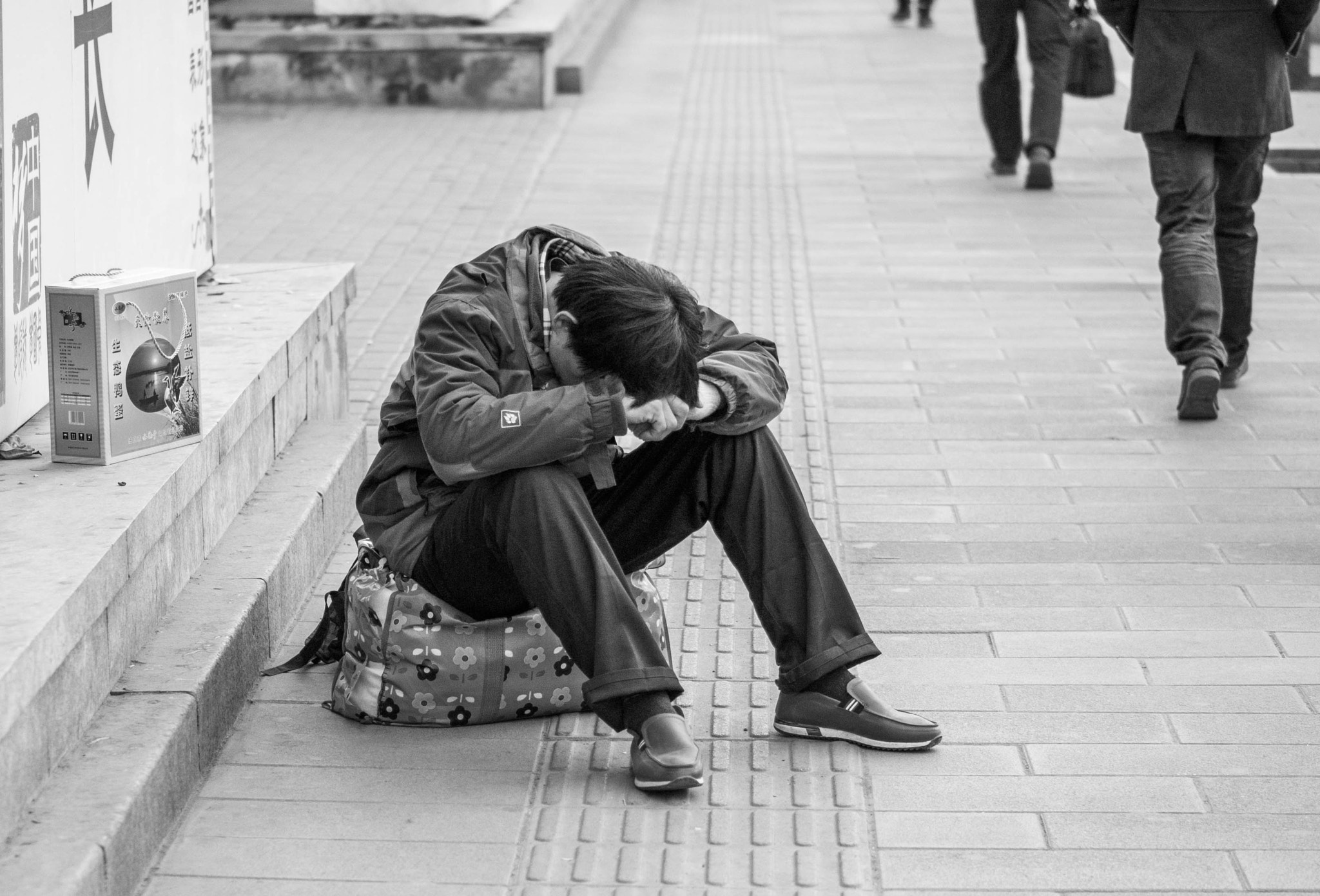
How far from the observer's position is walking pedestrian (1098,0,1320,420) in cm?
496

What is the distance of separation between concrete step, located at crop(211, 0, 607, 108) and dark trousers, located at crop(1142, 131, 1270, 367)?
670 cm

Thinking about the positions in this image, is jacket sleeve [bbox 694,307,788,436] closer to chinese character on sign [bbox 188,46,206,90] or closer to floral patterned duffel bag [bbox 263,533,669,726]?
floral patterned duffel bag [bbox 263,533,669,726]

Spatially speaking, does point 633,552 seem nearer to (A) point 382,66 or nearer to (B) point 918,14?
(A) point 382,66

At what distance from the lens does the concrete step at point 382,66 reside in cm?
1127

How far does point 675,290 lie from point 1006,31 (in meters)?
6.14

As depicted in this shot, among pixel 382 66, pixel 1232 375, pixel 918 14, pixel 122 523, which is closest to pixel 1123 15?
pixel 1232 375

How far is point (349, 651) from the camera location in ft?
10.5

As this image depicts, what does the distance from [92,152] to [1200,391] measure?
301 centimetres

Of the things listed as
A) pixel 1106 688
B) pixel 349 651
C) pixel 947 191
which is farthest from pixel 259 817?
pixel 947 191

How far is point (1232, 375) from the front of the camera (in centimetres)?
542

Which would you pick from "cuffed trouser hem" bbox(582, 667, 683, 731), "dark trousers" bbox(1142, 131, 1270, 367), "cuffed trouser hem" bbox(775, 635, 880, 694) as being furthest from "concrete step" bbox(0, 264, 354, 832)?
"dark trousers" bbox(1142, 131, 1270, 367)

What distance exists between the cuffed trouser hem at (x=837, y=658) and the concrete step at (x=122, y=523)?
3.64 feet

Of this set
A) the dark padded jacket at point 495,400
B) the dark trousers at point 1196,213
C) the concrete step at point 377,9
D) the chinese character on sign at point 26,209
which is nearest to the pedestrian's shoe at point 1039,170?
the dark trousers at point 1196,213

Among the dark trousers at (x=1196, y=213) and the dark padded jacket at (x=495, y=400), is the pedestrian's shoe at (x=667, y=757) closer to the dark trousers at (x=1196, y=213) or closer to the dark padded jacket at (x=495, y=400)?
the dark padded jacket at (x=495, y=400)
